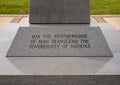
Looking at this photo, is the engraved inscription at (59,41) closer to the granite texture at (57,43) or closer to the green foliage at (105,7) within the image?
the granite texture at (57,43)

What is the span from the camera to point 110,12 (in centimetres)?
1614

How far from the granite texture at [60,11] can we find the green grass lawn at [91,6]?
32.2 feet

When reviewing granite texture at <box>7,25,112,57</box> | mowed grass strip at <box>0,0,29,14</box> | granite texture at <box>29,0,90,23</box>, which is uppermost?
granite texture at <box>29,0,90,23</box>

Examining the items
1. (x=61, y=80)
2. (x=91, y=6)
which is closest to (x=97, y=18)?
(x=91, y=6)

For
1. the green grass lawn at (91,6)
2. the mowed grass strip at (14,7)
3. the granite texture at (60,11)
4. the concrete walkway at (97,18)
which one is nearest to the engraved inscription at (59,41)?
the granite texture at (60,11)

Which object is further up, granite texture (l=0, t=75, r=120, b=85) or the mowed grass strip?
granite texture (l=0, t=75, r=120, b=85)

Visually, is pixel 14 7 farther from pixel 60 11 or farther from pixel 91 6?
pixel 60 11

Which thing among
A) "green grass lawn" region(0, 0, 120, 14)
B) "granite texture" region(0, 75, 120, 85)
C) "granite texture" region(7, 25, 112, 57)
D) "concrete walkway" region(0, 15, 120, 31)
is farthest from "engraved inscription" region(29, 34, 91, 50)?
"green grass lawn" region(0, 0, 120, 14)

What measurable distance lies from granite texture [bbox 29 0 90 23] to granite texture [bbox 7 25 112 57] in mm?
530

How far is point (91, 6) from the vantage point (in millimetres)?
17484

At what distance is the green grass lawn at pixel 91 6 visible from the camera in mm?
16242

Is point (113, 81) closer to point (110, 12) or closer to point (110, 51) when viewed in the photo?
point (110, 51)

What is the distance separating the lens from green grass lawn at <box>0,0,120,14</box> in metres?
16.2

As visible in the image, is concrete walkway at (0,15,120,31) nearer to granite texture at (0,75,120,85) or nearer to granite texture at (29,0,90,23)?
granite texture at (29,0,90,23)
